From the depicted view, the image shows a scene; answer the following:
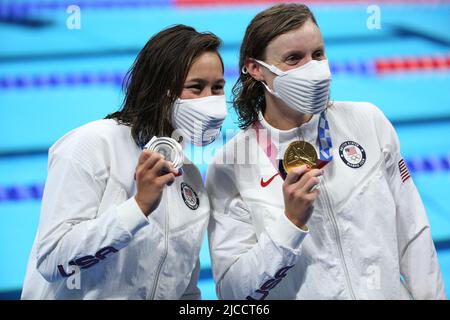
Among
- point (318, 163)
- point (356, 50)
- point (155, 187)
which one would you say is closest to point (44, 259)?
point (155, 187)

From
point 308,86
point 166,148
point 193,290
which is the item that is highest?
point 308,86

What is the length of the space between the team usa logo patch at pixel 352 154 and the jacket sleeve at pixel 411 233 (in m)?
0.07

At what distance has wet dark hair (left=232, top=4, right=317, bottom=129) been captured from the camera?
7.41 ft

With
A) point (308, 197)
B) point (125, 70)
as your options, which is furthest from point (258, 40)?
point (125, 70)

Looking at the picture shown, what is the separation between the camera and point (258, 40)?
2.34 metres

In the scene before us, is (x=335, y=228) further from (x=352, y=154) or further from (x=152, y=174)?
(x=152, y=174)

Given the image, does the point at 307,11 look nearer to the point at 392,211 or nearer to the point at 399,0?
the point at 392,211

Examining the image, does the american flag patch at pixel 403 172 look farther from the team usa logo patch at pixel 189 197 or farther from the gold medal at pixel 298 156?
the team usa logo patch at pixel 189 197

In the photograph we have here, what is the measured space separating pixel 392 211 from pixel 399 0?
17.0 ft

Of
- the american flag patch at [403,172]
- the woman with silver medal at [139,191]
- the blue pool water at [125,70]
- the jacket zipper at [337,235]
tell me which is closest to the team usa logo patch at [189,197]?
the woman with silver medal at [139,191]

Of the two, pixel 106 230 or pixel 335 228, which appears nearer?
pixel 106 230

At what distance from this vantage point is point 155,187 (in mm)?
1960

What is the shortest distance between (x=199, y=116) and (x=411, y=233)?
0.73 m
